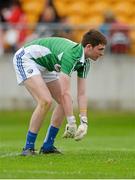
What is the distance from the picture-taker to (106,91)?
29.3m

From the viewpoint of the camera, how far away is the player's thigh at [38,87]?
15510 millimetres

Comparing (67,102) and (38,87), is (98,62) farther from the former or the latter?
(67,102)

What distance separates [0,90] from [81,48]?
46.5 feet

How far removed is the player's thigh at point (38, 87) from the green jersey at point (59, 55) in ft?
1.13

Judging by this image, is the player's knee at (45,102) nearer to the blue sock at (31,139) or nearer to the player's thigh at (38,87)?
the player's thigh at (38,87)

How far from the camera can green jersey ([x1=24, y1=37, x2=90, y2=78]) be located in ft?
50.1

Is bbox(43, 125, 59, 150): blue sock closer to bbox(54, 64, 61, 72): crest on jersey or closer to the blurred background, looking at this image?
bbox(54, 64, 61, 72): crest on jersey

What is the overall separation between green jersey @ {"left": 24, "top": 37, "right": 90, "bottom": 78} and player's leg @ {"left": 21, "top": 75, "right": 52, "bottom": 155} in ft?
1.18

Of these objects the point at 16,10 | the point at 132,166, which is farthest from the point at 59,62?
the point at 16,10

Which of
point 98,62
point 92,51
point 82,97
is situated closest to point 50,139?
point 82,97

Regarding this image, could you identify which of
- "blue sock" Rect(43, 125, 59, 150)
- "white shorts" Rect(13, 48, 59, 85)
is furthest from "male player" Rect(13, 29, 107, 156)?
"blue sock" Rect(43, 125, 59, 150)

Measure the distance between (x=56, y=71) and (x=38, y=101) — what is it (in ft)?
2.28

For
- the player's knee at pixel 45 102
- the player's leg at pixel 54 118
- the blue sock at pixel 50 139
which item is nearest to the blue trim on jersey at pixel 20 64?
the player's knee at pixel 45 102

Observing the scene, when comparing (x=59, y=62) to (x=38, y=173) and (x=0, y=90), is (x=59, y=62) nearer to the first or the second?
(x=38, y=173)
